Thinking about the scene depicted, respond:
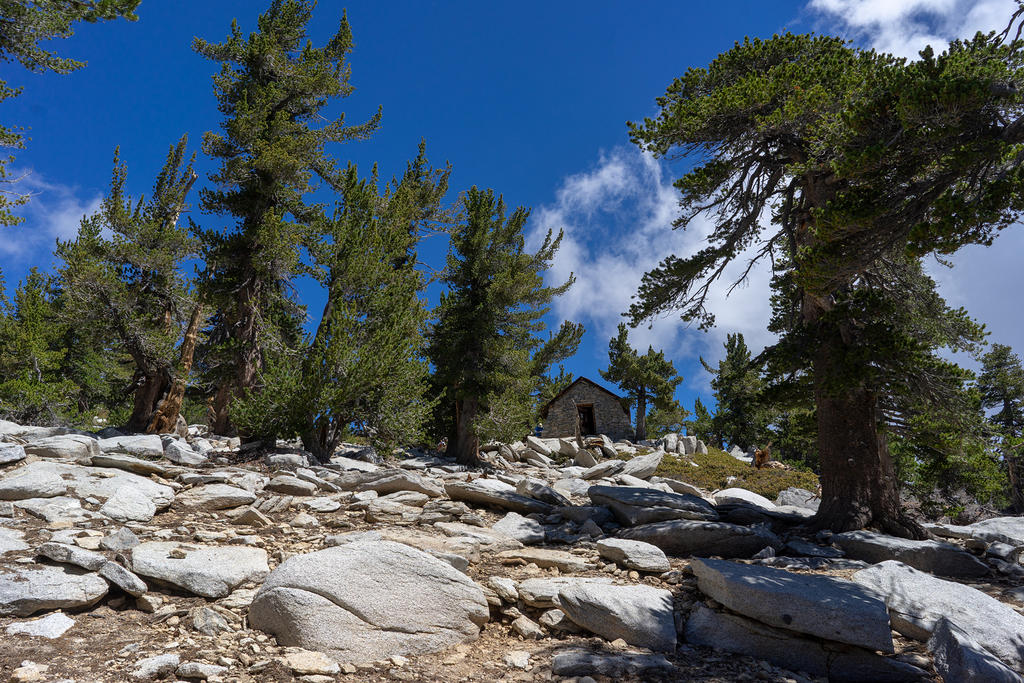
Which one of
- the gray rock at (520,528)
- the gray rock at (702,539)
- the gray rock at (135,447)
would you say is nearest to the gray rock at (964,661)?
the gray rock at (702,539)

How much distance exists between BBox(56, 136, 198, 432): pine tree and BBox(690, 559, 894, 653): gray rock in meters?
17.8

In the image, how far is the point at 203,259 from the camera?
1695cm

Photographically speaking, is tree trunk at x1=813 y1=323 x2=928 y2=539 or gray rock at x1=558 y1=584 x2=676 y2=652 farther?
tree trunk at x1=813 y1=323 x2=928 y2=539

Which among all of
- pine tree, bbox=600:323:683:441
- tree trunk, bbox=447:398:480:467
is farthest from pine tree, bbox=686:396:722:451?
tree trunk, bbox=447:398:480:467

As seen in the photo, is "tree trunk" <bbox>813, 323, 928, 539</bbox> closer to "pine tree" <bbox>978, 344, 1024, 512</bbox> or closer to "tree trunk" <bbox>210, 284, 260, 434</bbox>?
"tree trunk" <bbox>210, 284, 260, 434</bbox>

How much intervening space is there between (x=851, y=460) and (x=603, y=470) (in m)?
9.86

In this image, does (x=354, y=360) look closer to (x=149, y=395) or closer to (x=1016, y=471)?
(x=149, y=395)

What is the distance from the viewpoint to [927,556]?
25.3 ft

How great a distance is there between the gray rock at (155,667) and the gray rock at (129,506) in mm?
3483

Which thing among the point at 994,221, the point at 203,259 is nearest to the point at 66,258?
the point at 203,259

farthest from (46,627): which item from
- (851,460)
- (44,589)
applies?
(851,460)

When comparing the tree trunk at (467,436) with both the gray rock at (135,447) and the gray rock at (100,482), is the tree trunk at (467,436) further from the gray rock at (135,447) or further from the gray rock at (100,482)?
the gray rock at (100,482)

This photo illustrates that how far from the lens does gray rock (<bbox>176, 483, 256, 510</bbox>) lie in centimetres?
759

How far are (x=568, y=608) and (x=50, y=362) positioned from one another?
84.3 feet
